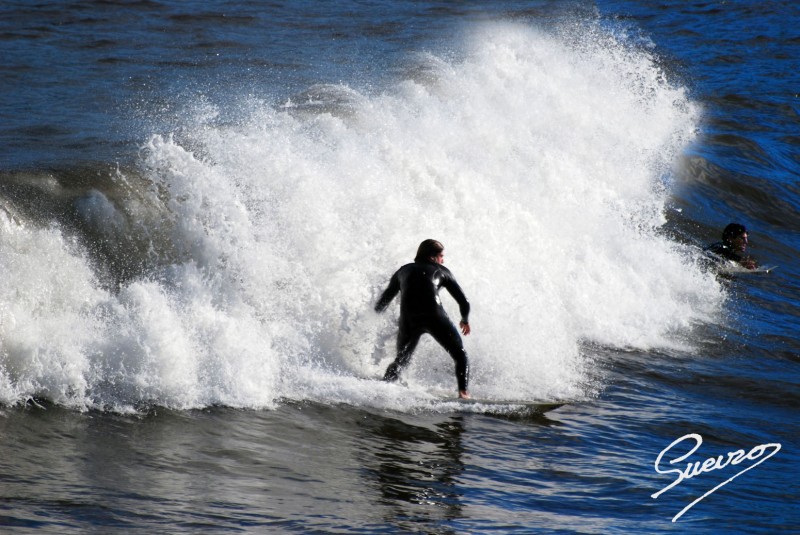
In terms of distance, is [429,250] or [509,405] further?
[429,250]

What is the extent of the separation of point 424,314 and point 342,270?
4.81 feet

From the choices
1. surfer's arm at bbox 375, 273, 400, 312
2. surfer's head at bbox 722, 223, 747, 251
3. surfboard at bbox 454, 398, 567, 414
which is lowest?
surfboard at bbox 454, 398, 567, 414

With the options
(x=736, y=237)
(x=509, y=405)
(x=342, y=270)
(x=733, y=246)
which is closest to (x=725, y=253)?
(x=733, y=246)

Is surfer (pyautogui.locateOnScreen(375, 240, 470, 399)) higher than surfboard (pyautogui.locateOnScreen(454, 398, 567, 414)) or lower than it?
higher

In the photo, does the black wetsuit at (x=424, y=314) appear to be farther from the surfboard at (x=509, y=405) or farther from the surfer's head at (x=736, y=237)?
the surfer's head at (x=736, y=237)

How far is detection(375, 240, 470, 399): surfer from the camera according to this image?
→ 9.80 meters

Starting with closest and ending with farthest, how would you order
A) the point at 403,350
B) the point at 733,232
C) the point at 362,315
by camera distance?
the point at 403,350, the point at 362,315, the point at 733,232

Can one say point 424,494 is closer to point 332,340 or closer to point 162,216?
point 332,340

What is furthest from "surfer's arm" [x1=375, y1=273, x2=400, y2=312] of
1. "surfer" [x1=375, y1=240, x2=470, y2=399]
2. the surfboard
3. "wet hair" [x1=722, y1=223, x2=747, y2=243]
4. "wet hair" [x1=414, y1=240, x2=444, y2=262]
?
"wet hair" [x1=722, y1=223, x2=747, y2=243]

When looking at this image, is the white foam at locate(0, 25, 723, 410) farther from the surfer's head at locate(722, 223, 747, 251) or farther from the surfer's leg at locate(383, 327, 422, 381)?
the surfer's head at locate(722, 223, 747, 251)

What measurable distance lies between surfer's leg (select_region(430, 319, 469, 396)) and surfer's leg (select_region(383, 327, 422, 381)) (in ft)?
0.65

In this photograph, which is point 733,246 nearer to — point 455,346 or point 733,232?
point 733,232

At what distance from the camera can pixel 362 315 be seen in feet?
35.2

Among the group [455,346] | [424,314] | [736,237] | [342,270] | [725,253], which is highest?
[736,237]
